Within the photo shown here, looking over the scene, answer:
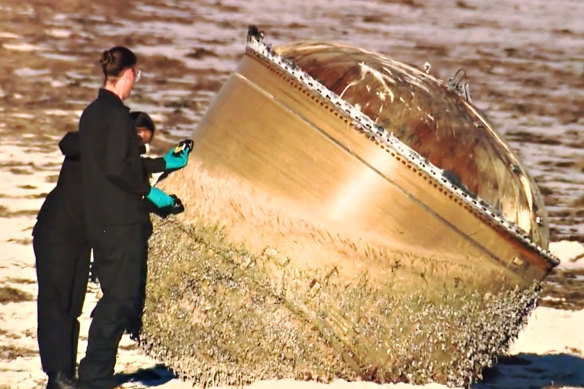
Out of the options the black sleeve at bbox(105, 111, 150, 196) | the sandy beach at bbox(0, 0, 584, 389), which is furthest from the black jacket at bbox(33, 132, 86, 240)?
the sandy beach at bbox(0, 0, 584, 389)

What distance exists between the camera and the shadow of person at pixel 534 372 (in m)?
7.37

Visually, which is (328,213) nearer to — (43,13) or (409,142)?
(409,142)

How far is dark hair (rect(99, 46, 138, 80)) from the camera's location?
5898 millimetres

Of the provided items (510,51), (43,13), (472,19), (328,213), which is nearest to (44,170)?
(328,213)

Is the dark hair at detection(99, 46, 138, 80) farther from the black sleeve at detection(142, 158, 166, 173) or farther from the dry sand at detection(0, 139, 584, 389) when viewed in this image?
the dry sand at detection(0, 139, 584, 389)

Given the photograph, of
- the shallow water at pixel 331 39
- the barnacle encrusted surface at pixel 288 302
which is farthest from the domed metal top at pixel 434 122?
the shallow water at pixel 331 39

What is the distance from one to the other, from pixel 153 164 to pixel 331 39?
11.4m

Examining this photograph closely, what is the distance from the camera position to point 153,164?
20.6 ft

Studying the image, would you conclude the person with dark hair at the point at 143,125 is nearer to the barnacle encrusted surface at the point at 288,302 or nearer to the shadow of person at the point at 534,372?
the barnacle encrusted surface at the point at 288,302

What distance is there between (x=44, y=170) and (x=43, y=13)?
6.87 m

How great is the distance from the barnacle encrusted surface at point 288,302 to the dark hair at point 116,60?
848mm

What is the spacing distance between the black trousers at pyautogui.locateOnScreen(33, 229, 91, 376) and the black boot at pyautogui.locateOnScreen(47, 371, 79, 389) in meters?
0.03

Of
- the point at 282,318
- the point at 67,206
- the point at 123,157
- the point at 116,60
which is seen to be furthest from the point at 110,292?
the point at 116,60

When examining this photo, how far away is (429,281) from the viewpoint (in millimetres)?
6348
